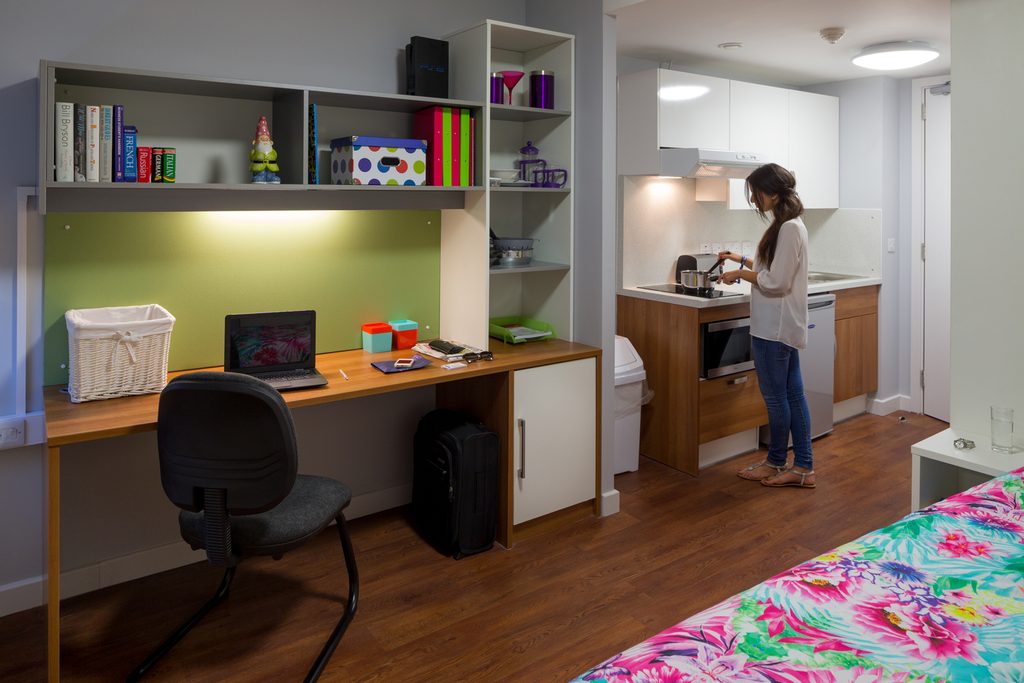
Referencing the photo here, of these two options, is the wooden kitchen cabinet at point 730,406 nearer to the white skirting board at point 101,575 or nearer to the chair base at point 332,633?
the chair base at point 332,633

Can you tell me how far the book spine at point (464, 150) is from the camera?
126 inches

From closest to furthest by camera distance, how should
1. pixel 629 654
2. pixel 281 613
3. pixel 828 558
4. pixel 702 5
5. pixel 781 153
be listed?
pixel 629 654 → pixel 828 558 → pixel 281 613 → pixel 702 5 → pixel 781 153

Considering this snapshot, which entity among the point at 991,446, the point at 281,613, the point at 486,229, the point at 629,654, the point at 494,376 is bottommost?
the point at 281,613

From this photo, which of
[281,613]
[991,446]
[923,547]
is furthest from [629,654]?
[991,446]

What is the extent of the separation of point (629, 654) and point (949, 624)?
634 millimetres

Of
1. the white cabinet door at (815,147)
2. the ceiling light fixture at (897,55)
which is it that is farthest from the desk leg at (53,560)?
the white cabinet door at (815,147)

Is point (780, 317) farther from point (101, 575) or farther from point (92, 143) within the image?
point (101, 575)

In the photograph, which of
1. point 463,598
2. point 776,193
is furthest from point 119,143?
point 776,193

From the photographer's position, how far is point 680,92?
4223mm

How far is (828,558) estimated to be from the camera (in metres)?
1.74

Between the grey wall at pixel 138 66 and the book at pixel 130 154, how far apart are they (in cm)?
37

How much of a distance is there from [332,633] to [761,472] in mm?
2462

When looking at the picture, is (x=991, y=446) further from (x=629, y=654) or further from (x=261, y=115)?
(x=261, y=115)

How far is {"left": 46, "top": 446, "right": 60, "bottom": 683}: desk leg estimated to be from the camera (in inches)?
84.7
